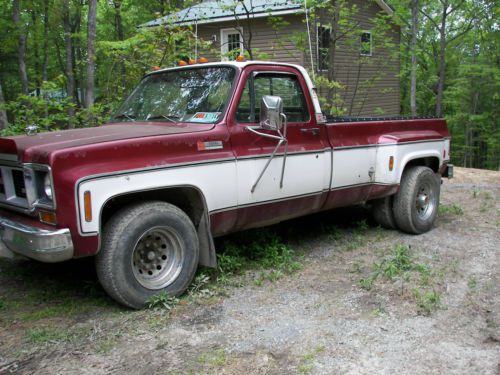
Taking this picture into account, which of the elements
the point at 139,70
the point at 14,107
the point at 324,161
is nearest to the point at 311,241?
the point at 324,161

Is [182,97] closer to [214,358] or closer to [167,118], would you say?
[167,118]

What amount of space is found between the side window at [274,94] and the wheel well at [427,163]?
211 centimetres

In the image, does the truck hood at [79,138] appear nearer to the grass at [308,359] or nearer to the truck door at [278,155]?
the truck door at [278,155]

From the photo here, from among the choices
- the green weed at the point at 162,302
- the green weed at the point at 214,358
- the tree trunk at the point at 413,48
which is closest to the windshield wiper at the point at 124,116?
the green weed at the point at 162,302

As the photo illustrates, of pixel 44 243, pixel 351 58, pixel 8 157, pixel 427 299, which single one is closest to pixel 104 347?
pixel 44 243

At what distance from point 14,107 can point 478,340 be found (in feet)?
25.5

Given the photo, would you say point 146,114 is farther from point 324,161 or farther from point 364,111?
point 364,111

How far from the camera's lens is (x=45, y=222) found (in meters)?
3.63

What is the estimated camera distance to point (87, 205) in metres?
3.55

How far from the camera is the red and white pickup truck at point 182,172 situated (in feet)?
11.8

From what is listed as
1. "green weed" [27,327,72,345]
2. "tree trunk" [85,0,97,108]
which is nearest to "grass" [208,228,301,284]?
"green weed" [27,327,72,345]

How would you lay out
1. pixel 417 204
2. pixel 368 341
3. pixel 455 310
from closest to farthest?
pixel 368 341
pixel 455 310
pixel 417 204

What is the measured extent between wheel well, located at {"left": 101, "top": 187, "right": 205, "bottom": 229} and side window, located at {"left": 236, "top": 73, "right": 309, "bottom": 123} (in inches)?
33.3

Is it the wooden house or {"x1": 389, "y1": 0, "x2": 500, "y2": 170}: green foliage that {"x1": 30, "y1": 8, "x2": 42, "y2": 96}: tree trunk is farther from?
{"x1": 389, "y1": 0, "x2": 500, "y2": 170}: green foliage
